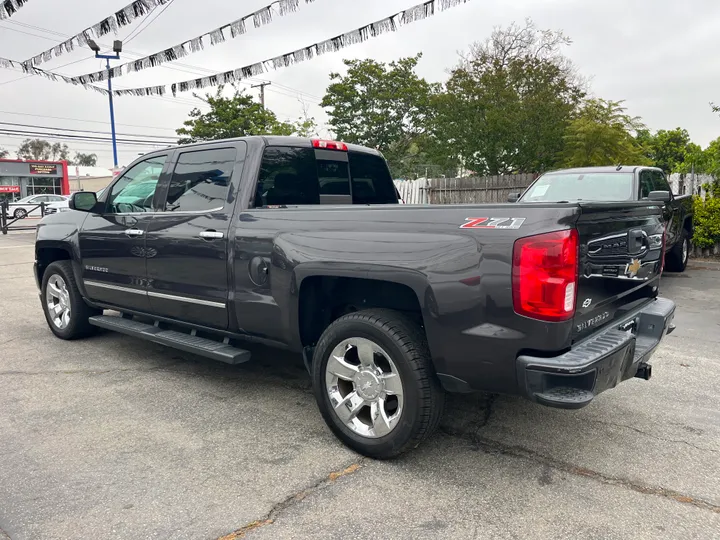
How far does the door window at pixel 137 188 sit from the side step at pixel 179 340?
0.98 meters

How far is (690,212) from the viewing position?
10.1 metres

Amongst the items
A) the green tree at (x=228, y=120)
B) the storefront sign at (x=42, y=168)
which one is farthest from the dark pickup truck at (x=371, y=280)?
the storefront sign at (x=42, y=168)

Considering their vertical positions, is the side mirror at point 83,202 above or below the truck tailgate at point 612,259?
above

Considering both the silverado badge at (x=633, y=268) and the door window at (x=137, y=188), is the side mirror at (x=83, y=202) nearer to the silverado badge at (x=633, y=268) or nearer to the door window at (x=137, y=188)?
the door window at (x=137, y=188)

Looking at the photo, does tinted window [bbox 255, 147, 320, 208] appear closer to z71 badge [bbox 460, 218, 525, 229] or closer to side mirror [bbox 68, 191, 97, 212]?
z71 badge [bbox 460, 218, 525, 229]

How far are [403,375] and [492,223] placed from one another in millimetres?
915

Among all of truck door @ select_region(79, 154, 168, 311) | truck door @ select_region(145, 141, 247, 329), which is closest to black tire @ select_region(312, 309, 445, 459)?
truck door @ select_region(145, 141, 247, 329)

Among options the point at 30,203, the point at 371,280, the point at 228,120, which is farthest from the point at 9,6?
the point at 30,203

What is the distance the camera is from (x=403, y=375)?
289 cm

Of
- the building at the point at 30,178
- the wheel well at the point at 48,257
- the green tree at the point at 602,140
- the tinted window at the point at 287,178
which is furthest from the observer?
the building at the point at 30,178

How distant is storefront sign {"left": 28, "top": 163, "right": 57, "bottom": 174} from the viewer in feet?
171

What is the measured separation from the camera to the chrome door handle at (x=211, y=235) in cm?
381

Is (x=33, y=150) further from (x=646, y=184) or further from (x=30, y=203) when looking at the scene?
(x=646, y=184)

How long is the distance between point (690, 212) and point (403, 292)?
29.7 ft
